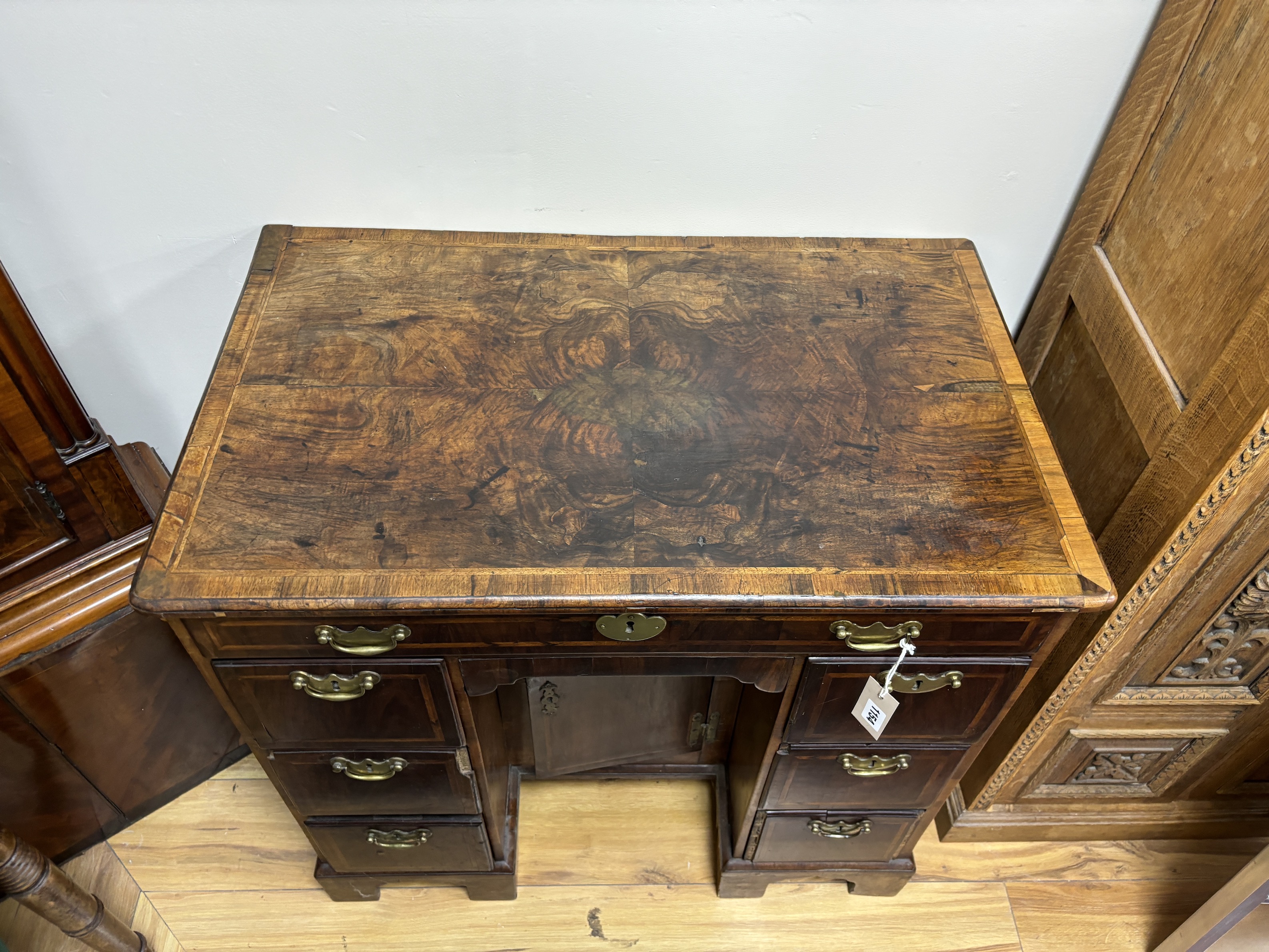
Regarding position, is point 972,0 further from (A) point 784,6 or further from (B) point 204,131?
(B) point 204,131

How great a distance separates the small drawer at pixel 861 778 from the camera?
115 cm

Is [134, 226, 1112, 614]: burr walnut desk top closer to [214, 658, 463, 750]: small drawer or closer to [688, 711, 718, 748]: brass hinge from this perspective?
[214, 658, 463, 750]: small drawer

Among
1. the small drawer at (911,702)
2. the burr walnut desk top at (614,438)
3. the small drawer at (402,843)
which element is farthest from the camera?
the small drawer at (402,843)

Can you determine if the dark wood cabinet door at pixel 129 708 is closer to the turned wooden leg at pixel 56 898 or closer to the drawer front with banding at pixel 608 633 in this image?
the turned wooden leg at pixel 56 898

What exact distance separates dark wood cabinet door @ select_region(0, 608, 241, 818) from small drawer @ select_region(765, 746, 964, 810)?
0.93m

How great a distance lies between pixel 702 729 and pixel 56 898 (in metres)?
0.93

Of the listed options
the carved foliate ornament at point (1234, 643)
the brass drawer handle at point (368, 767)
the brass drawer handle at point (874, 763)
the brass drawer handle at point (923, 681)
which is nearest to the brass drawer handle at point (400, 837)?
the brass drawer handle at point (368, 767)

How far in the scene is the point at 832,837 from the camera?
51.8 inches

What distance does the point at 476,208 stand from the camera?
127 cm

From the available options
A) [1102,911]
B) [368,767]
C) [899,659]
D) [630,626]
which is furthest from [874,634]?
[1102,911]

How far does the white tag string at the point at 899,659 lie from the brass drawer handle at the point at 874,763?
0.59ft

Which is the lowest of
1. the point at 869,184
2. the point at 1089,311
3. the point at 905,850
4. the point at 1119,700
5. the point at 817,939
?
the point at 817,939

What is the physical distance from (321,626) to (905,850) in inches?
38.8

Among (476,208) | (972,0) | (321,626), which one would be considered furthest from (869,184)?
(321,626)
